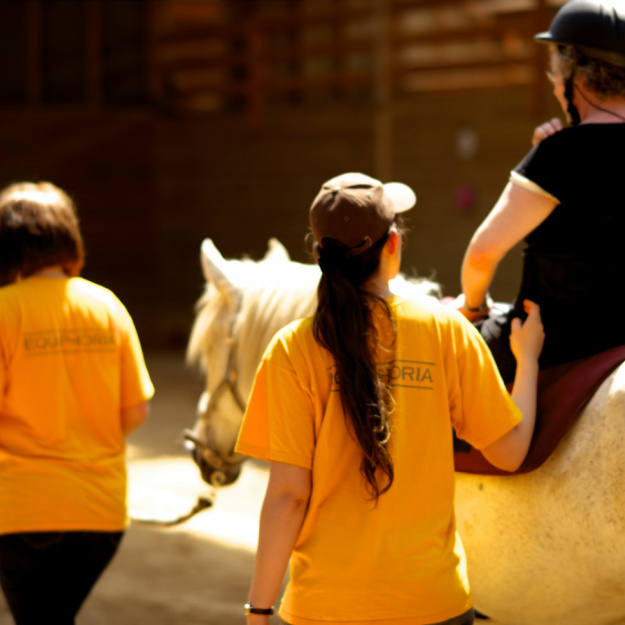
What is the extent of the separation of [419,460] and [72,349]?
3.62ft

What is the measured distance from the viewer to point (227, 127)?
485 inches

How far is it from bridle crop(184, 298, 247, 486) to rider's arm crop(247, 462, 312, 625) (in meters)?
1.05

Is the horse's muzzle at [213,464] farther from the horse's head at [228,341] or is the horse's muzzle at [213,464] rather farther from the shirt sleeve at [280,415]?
the shirt sleeve at [280,415]

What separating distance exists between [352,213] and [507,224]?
43 centimetres

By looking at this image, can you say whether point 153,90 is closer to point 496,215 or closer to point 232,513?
point 232,513

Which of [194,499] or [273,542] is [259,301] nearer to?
[273,542]

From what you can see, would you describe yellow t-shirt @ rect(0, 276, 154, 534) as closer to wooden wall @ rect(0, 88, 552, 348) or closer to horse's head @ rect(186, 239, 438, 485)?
horse's head @ rect(186, 239, 438, 485)

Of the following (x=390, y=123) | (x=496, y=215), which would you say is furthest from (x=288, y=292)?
(x=390, y=123)

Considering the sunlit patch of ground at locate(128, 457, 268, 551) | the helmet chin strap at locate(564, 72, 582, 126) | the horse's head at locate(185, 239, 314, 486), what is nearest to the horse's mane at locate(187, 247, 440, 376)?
the horse's head at locate(185, 239, 314, 486)

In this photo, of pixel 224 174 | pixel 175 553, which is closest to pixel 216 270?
pixel 175 553

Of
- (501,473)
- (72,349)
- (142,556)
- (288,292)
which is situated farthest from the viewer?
(142,556)

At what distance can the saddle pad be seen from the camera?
1.92 m

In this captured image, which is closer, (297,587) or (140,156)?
(297,587)

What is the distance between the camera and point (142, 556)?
15.5 ft
